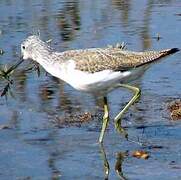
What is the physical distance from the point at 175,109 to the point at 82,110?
102 cm

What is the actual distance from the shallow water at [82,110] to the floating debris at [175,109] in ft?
0.32

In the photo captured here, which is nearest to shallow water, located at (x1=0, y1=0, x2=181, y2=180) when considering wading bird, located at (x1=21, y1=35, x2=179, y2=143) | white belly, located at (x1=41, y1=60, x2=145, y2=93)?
wading bird, located at (x1=21, y1=35, x2=179, y2=143)

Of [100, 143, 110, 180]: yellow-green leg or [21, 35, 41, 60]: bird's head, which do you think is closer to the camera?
[100, 143, 110, 180]: yellow-green leg

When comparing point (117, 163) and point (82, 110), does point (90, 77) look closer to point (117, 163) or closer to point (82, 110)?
point (117, 163)

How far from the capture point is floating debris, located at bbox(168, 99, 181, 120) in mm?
8250

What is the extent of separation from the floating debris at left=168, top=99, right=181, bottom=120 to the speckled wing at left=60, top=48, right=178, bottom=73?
0.77 metres

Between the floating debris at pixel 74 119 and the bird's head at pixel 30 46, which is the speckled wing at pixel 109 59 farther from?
the floating debris at pixel 74 119

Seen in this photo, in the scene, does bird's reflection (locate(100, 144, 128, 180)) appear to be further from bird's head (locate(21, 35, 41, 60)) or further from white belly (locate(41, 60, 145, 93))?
bird's head (locate(21, 35, 41, 60))

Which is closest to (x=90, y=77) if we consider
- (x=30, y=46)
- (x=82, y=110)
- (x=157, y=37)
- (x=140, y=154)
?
(x=30, y=46)

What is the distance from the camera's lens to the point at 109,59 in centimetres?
775

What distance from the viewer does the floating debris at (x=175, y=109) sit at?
8250 mm

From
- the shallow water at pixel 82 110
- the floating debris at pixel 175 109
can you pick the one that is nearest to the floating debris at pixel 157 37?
the shallow water at pixel 82 110

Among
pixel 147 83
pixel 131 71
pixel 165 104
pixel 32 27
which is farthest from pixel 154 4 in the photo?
pixel 131 71

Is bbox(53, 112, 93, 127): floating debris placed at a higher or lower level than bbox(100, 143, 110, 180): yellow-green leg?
lower
